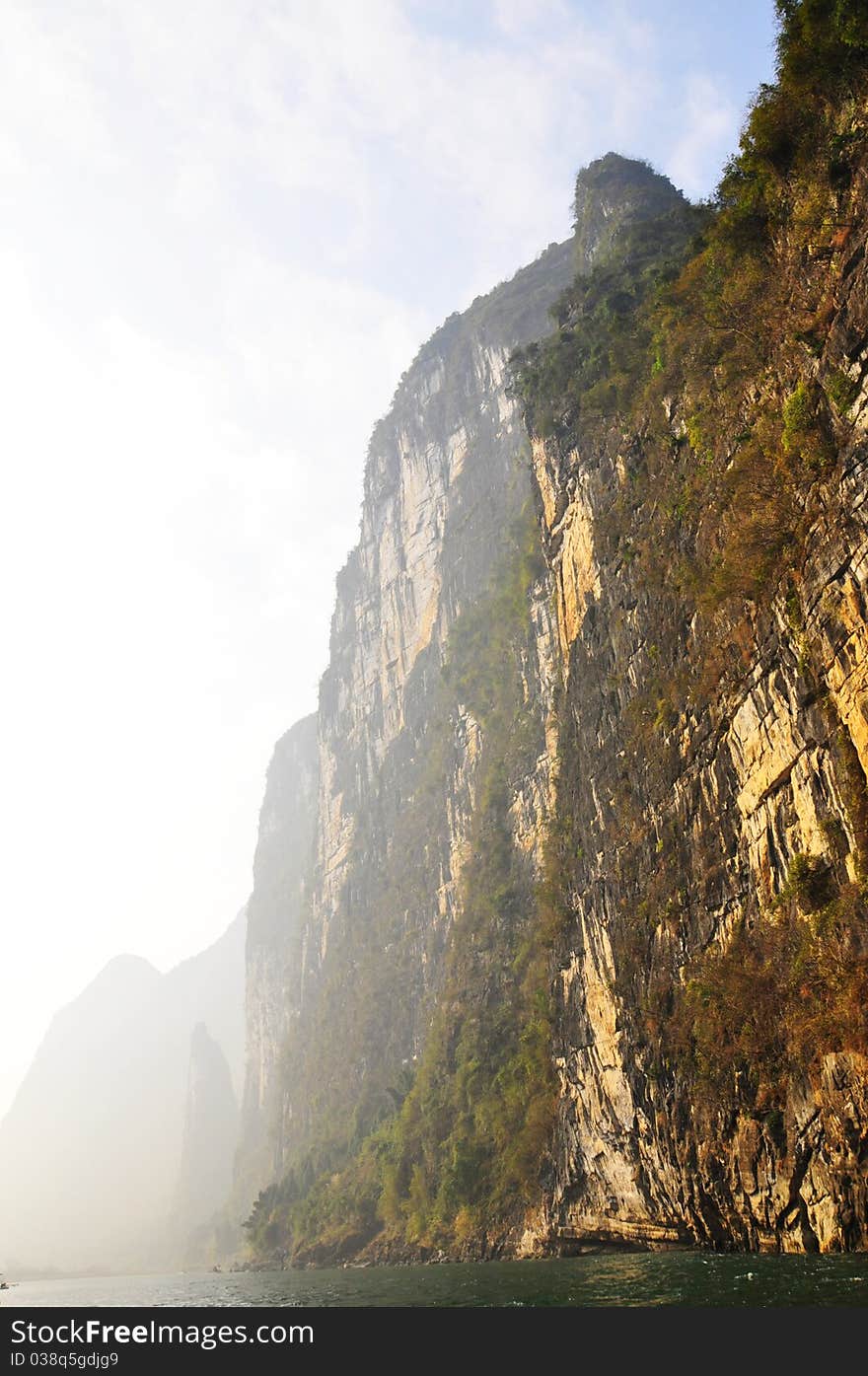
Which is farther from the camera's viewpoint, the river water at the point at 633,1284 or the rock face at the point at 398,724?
the rock face at the point at 398,724

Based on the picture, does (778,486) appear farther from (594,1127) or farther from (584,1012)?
(594,1127)

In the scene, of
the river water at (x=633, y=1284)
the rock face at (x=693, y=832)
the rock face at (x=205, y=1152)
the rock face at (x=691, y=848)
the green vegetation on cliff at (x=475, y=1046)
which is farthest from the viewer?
the rock face at (x=205, y=1152)

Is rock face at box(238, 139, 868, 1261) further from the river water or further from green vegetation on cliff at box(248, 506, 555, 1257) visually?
the river water

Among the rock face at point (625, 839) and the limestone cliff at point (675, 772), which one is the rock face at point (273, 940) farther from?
the limestone cliff at point (675, 772)

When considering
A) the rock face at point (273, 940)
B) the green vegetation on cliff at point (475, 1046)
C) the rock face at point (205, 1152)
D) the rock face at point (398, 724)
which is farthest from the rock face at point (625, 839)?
the rock face at point (205, 1152)

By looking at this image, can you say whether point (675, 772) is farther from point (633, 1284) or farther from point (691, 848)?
point (633, 1284)

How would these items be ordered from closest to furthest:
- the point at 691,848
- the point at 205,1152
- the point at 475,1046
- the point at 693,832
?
the point at 693,832
the point at 691,848
the point at 475,1046
the point at 205,1152

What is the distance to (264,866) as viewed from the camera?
17688 cm

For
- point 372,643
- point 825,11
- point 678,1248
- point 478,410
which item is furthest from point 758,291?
point 372,643

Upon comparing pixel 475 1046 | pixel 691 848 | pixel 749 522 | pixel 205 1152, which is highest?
pixel 749 522

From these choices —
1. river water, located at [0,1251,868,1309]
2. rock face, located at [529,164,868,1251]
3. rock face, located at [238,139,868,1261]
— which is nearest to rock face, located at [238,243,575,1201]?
rock face, located at [238,139,868,1261]

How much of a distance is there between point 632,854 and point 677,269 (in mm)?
25410

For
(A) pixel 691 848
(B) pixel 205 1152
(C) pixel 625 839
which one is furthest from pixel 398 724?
(B) pixel 205 1152

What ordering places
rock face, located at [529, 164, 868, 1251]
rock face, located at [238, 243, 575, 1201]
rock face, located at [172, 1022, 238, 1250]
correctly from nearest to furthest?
rock face, located at [529, 164, 868, 1251], rock face, located at [238, 243, 575, 1201], rock face, located at [172, 1022, 238, 1250]
